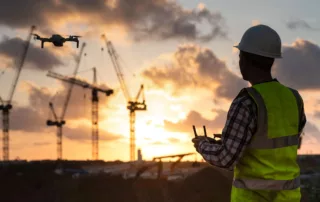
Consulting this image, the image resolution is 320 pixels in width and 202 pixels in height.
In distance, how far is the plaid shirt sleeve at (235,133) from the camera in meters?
3.87

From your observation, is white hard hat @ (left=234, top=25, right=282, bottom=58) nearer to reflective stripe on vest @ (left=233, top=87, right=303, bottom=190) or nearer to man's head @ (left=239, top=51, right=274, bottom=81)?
man's head @ (left=239, top=51, right=274, bottom=81)

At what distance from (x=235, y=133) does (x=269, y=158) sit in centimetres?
27

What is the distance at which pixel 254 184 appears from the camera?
12.9 ft

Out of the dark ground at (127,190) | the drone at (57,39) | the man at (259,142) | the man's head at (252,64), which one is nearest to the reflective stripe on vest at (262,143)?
the man at (259,142)

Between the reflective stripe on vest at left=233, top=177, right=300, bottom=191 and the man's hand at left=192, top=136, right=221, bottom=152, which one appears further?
the man's hand at left=192, top=136, right=221, bottom=152

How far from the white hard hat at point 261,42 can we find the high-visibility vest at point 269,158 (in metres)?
0.22

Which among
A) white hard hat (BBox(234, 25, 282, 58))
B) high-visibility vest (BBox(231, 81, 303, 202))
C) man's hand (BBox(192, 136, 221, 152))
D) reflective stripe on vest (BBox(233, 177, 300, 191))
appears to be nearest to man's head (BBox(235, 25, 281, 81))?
white hard hat (BBox(234, 25, 282, 58))

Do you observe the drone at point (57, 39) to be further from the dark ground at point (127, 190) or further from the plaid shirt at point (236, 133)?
the dark ground at point (127, 190)

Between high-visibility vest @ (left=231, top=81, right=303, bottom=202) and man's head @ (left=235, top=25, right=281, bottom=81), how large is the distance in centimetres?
14

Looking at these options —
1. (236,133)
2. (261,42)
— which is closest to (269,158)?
(236,133)

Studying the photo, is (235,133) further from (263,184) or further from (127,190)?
(127,190)

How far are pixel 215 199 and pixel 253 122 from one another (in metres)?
17.9

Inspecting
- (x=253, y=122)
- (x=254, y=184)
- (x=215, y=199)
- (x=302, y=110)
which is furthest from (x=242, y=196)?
(x=215, y=199)

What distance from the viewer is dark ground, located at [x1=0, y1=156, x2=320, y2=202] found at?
73.9 ft
